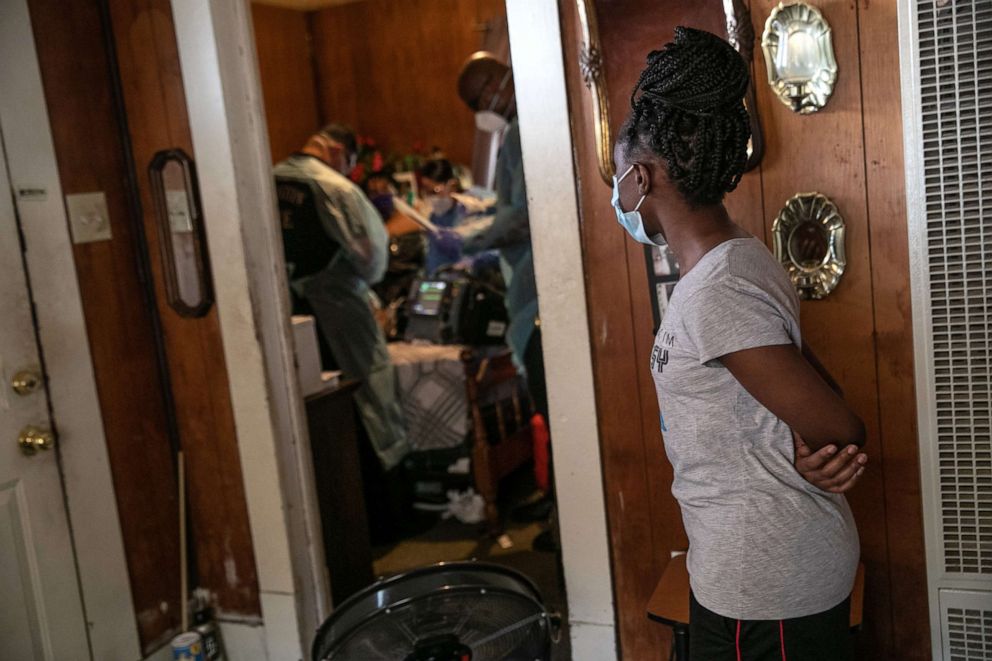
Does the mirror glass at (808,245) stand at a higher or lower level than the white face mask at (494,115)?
lower

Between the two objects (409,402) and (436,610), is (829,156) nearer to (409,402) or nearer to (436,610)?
(436,610)

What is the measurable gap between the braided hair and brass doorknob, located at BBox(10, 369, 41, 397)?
6.16 ft

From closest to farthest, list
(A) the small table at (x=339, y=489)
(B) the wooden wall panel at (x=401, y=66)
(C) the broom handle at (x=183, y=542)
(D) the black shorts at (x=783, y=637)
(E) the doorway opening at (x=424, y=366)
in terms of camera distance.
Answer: (D) the black shorts at (x=783, y=637) < (C) the broom handle at (x=183, y=542) < (A) the small table at (x=339, y=489) < (E) the doorway opening at (x=424, y=366) < (B) the wooden wall panel at (x=401, y=66)

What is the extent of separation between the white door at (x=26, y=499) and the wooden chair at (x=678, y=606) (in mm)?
1639

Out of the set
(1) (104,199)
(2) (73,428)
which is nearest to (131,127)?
(1) (104,199)

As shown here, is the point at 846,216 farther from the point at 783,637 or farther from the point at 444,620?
the point at 444,620

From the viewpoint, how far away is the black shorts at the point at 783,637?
128cm

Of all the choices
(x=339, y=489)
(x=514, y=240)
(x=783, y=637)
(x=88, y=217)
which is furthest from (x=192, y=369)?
(x=783, y=637)

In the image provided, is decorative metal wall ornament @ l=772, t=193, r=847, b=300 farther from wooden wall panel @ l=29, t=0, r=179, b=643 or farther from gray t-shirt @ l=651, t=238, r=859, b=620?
wooden wall panel @ l=29, t=0, r=179, b=643

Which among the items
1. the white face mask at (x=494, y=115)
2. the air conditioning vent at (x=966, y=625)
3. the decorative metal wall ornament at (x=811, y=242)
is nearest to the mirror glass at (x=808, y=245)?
the decorative metal wall ornament at (x=811, y=242)

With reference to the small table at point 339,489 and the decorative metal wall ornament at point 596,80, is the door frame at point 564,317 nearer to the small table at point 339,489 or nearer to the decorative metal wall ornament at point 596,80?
the decorative metal wall ornament at point 596,80

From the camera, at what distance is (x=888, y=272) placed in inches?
73.7

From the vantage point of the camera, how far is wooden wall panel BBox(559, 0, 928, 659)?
183 cm

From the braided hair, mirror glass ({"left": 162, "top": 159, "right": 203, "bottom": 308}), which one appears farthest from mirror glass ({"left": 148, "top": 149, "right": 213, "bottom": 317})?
the braided hair
